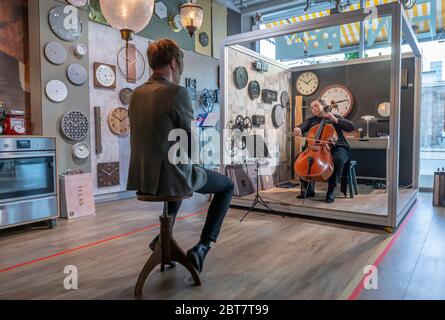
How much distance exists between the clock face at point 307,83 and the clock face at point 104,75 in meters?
3.67

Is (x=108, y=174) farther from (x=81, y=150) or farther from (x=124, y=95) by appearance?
(x=124, y=95)

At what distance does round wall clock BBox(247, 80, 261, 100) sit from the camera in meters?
5.92

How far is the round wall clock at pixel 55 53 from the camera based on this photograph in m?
4.34

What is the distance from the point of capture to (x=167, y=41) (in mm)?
2127

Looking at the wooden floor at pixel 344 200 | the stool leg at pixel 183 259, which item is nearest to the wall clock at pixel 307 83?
the wooden floor at pixel 344 200

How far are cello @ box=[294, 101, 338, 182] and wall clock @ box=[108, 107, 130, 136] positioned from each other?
2781mm

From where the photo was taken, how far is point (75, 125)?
4.70 metres

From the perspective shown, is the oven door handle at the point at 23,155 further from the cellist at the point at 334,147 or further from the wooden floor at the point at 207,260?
the cellist at the point at 334,147

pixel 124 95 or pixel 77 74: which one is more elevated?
pixel 77 74

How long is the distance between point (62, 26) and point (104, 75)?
873 mm

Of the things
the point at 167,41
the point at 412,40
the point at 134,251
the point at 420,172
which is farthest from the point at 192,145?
the point at 420,172

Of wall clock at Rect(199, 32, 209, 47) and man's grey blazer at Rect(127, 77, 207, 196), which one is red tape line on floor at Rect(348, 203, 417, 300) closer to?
man's grey blazer at Rect(127, 77, 207, 196)

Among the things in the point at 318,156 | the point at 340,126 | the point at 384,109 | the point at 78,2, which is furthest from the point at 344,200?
the point at 78,2
